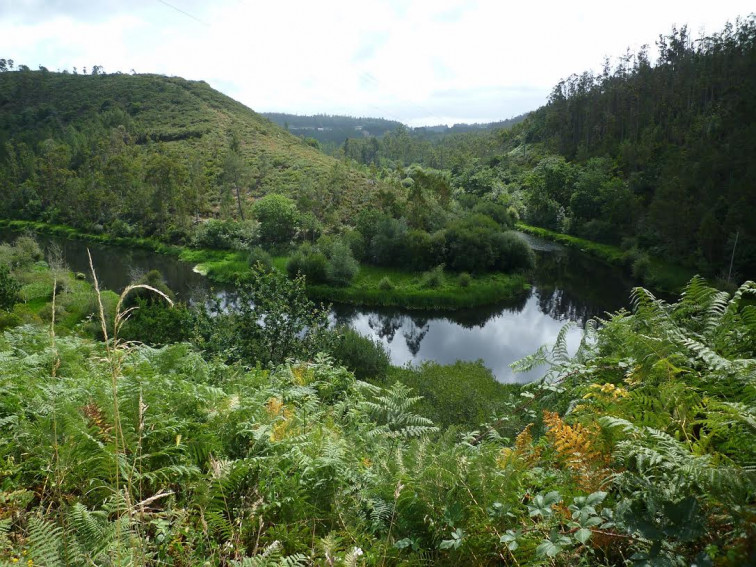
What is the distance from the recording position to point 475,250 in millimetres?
36031

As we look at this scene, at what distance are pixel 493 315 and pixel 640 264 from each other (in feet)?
42.6

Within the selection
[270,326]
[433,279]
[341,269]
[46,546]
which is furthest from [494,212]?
[46,546]

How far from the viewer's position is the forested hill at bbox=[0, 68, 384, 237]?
57625 mm

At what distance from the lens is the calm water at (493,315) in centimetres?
2436

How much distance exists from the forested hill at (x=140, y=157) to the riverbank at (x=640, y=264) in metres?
25.6

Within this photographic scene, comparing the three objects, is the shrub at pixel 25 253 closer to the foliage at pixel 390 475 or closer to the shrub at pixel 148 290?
the shrub at pixel 148 290

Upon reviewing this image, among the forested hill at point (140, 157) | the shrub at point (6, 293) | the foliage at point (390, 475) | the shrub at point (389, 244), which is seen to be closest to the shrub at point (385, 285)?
the shrub at point (389, 244)

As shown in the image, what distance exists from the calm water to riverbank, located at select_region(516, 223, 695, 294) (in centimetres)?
111

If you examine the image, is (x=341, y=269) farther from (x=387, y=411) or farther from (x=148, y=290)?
(x=387, y=411)

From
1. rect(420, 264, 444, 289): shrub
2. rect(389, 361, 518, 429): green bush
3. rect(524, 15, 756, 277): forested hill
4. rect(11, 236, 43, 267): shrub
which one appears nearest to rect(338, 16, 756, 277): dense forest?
rect(524, 15, 756, 277): forested hill

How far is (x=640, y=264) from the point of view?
34375mm

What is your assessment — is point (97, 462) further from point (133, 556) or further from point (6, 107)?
point (6, 107)

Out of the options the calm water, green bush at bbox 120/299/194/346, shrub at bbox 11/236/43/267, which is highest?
green bush at bbox 120/299/194/346

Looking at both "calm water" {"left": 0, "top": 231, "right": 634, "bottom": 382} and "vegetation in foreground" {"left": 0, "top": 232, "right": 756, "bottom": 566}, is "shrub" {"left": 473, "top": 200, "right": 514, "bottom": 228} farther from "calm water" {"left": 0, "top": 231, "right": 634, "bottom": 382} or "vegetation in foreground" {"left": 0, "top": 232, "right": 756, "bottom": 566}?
"vegetation in foreground" {"left": 0, "top": 232, "right": 756, "bottom": 566}
